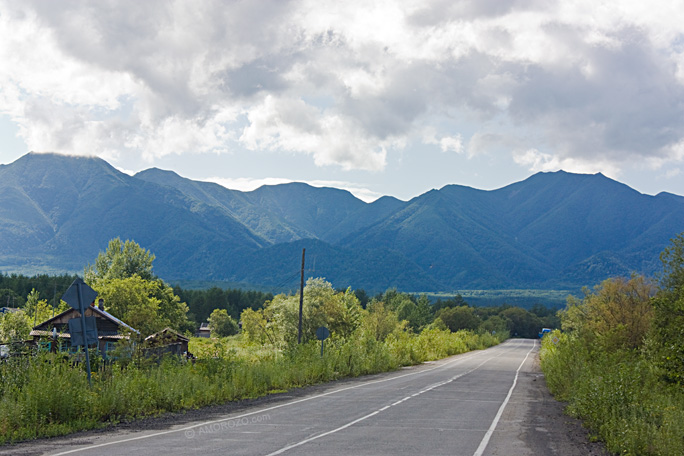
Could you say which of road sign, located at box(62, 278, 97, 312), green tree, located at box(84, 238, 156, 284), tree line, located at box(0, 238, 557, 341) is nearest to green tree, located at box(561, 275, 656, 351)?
road sign, located at box(62, 278, 97, 312)

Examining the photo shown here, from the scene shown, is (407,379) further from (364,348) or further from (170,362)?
(170,362)

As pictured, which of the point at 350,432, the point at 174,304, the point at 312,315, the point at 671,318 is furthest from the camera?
the point at 174,304

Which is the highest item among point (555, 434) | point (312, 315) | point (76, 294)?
point (76, 294)

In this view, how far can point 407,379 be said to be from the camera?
33031 mm

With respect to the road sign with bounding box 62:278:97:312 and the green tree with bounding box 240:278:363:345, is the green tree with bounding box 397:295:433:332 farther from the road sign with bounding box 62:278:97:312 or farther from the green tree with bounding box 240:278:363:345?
the road sign with bounding box 62:278:97:312

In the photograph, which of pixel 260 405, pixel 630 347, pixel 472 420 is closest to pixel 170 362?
pixel 260 405

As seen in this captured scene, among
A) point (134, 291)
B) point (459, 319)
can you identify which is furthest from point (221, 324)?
point (134, 291)

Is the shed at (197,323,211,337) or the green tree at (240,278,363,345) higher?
the green tree at (240,278,363,345)

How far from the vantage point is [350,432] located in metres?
14.2

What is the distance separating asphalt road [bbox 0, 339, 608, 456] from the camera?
11.8 m

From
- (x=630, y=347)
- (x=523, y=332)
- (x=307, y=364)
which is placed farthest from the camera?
(x=523, y=332)

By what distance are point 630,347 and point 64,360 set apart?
22848 mm

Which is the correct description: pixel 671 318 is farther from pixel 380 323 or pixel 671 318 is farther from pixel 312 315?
pixel 380 323

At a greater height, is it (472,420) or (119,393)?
(119,393)
